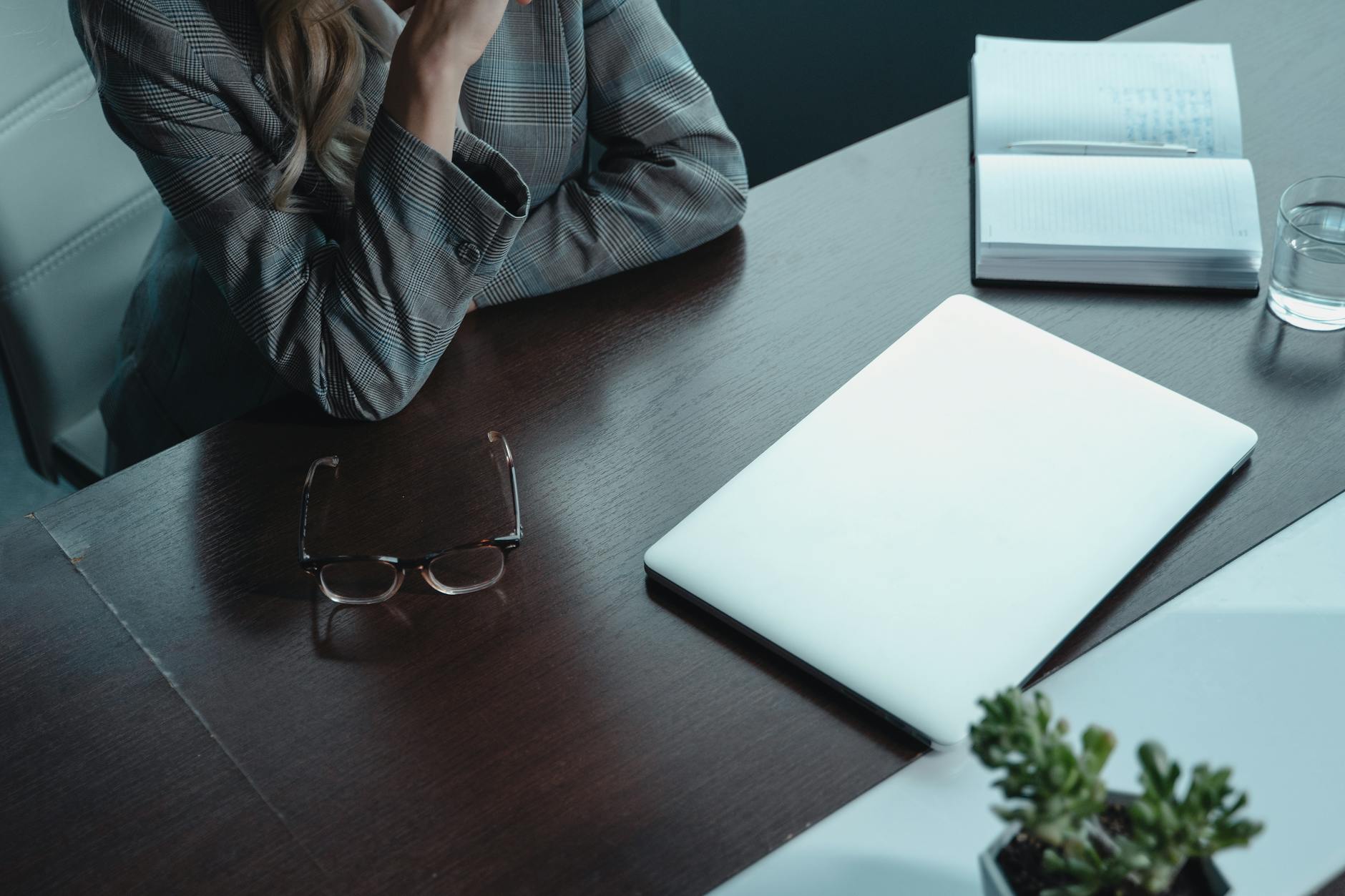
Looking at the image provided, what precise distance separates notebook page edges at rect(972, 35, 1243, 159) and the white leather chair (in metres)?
0.97

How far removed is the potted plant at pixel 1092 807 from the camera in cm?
46

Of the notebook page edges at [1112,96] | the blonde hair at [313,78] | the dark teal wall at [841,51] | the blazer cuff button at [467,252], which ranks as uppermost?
the notebook page edges at [1112,96]

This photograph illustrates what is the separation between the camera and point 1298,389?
38.0 inches

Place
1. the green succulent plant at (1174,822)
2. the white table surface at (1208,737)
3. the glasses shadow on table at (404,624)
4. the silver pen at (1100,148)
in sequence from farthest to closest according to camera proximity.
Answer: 1. the silver pen at (1100,148)
2. the glasses shadow on table at (404,624)
3. the white table surface at (1208,737)
4. the green succulent plant at (1174,822)

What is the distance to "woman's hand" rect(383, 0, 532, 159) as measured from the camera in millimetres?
1028

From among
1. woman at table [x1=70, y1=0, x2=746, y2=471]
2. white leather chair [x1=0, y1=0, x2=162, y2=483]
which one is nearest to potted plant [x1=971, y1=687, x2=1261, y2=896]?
woman at table [x1=70, y1=0, x2=746, y2=471]

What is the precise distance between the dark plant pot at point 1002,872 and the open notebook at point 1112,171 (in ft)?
2.11

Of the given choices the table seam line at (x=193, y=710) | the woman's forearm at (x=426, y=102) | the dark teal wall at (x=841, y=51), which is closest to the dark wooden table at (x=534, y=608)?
the table seam line at (x=193, y=710)

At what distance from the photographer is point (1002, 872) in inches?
20.6

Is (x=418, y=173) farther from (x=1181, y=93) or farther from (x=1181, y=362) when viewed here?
(x=1181, y=93)

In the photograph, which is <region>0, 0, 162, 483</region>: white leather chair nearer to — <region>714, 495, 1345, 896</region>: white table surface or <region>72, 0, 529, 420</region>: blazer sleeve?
<region>72, 0, 529, 420</region>: blazer sleeve

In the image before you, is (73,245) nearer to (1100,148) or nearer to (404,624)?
(404,624)

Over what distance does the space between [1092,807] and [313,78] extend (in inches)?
37.4

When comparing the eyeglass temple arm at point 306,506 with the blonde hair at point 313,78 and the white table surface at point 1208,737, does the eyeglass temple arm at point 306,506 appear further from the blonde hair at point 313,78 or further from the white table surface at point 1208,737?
the white table surface at point 1208,737
